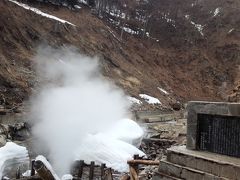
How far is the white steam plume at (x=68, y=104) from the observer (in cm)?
1492

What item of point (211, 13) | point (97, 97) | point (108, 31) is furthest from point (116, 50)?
point (211, 13)

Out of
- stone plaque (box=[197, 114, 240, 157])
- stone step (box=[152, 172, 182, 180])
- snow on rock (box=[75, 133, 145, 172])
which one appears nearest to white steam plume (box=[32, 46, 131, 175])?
snow on rock (box=[75, 133, 145, 172])

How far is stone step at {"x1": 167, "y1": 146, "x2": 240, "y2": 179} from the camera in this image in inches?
243

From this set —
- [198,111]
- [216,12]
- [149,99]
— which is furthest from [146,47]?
[198,111]

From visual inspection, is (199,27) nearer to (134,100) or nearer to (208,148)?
(134,100)

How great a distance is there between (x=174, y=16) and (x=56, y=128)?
4009 centimetres

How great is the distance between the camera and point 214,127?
6781 millimetres

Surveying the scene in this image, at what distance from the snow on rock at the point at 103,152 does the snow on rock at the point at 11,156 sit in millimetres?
1863

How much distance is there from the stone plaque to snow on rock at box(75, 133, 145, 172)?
6.61 m

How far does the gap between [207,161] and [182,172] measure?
436 mm

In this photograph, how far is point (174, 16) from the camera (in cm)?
5403

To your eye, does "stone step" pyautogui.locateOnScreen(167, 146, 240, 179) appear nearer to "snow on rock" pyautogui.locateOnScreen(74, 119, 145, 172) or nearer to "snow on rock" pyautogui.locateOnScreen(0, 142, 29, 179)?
"snow on rock" pyautogui.locateOnScreen(0, 142, 29, 179)

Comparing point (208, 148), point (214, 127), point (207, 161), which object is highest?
point (214, 127)

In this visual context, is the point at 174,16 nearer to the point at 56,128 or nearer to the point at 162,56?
the point at 162,56
